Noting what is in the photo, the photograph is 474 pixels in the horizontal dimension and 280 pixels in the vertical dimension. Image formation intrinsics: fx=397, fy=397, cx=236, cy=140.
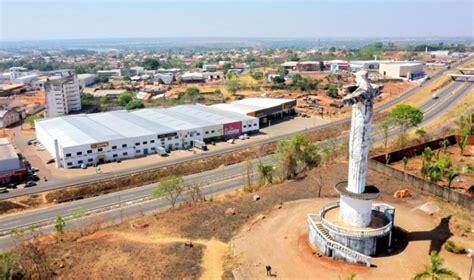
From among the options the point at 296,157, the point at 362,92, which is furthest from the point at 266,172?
the point at 362,92

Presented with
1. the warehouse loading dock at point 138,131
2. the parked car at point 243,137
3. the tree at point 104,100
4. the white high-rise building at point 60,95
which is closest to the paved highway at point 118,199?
the parked car at point 243,137

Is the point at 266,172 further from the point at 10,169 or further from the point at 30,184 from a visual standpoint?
the point at 10,169

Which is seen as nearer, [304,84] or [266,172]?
[266,172]

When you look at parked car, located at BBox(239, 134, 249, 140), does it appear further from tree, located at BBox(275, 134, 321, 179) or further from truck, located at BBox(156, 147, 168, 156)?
tree, located at BBox(275, 134, 321, 179)

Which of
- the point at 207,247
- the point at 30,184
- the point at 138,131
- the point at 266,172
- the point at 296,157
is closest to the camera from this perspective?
the point at 207,247

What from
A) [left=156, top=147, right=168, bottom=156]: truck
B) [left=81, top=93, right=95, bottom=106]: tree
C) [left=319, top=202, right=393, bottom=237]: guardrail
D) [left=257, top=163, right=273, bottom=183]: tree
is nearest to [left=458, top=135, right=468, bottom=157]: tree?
[left=257, top=163, right=273, bottom=183]: tree

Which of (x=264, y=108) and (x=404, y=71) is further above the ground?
(x=404, y=71)
